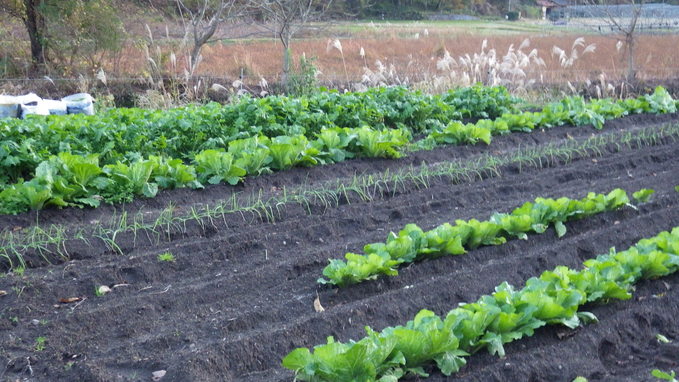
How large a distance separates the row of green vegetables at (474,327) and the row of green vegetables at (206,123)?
4760 mm

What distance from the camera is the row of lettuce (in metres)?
7.02

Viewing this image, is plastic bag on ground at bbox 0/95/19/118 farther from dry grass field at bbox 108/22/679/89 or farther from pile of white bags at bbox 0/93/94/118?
dry grass field at bbox 108/22/679/89

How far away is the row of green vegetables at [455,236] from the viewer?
5.45 metres

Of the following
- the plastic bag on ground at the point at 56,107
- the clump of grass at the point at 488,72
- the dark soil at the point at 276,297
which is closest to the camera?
the dark soil at the point at 276,297

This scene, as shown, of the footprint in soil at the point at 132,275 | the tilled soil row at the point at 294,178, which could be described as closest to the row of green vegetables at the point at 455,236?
the footprint in soil at the point at 132,275

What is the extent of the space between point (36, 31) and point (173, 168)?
10577 millimetres

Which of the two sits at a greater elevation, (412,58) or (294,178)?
(294,178)

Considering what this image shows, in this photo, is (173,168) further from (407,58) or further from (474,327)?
(407,58)

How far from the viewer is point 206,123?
9305mm

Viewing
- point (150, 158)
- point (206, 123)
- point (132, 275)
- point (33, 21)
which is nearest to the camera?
point (132, 275)

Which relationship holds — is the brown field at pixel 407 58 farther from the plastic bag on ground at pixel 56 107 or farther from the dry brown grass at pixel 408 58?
the plastic bag on ground at pixel 56 107

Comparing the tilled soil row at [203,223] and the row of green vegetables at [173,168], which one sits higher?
the row of green vegetables at [173,168]

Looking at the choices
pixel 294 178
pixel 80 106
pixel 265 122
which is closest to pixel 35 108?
pixel 80 106

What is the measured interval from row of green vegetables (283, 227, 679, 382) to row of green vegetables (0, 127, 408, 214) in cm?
346
